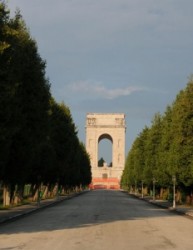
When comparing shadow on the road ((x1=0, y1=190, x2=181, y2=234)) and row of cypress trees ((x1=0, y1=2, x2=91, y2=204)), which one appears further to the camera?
row of cypress trees ((x1=0, y1=2, x2=91, y2=204))

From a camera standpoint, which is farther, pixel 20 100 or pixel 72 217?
pixel 72 217

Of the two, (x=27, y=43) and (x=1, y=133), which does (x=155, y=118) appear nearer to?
(x=27, y=43)

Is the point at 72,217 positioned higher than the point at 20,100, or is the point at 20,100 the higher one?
the point at 20,100

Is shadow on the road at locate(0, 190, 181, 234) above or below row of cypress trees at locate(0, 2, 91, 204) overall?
below

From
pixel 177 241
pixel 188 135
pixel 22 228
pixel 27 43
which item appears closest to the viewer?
pixel 177 241

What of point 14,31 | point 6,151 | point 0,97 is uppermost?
point 14,31

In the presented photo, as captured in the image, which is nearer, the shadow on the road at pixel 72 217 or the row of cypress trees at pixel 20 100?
the shadow on the road at pixel 72 217

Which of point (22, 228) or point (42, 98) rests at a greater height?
point (42, 98)

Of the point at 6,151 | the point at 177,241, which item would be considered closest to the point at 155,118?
the point at 6,151

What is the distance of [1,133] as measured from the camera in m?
24.1

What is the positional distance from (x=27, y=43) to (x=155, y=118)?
4435 cm

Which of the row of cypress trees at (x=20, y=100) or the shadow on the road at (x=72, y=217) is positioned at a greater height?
the row of cypress trees at (x=20, y=100)

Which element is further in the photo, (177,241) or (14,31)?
(14,31)

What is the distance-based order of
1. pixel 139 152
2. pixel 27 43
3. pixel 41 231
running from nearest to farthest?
pixel 41 231 → pixel 27 43 → pixel 139 152
